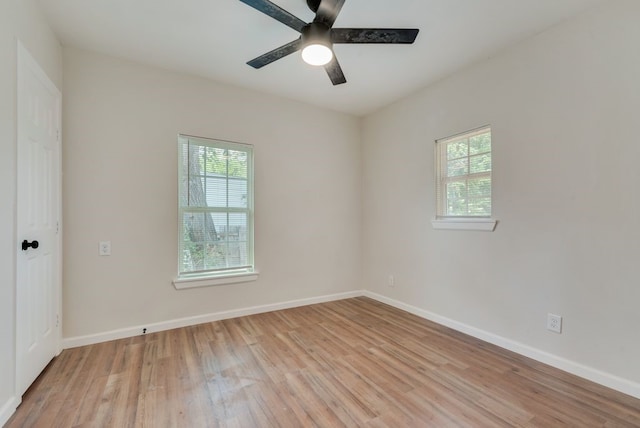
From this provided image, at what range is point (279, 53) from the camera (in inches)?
81.7

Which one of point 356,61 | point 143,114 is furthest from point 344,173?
point 143,114

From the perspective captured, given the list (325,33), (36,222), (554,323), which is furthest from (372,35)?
(36,222)

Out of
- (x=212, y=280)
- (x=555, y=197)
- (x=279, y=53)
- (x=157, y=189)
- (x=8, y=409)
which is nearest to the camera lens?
(x=8, y=409)

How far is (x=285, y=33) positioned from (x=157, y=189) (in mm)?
1886

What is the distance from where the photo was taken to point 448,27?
221 cm

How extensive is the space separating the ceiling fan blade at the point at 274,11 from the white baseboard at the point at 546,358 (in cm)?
294

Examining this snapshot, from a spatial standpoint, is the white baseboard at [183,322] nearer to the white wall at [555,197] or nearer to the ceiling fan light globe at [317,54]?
the white wall at [555,197]

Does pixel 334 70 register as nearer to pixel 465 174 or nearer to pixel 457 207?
pixel 465 174

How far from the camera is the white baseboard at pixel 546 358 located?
73.0 inches

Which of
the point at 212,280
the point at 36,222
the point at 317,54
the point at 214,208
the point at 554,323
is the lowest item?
the point at 554,323

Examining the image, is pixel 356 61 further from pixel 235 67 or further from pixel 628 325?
pixel 628 325

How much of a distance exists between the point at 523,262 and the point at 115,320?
143 inches

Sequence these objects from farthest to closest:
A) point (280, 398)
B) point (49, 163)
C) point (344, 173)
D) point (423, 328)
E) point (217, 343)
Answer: point (344, 173) < point (423, 328) < point (217, 343) < point (49, 163) < point (280, 398)

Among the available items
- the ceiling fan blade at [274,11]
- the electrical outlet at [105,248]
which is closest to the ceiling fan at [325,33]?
the ceiling fan blade at [274,11]
